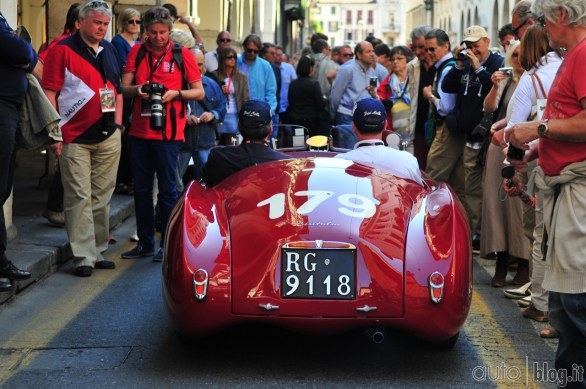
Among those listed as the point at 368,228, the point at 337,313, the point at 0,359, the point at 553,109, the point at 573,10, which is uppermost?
the point at 573,10

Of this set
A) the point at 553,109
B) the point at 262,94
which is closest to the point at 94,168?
the point at 553,109

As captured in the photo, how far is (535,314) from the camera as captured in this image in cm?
705

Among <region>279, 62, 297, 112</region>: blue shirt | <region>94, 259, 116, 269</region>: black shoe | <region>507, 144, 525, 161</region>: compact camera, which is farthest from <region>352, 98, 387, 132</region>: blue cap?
<region>279, 62, 297, 112</region>: blue shirt

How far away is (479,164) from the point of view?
9930 millimetres

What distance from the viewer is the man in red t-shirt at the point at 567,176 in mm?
4996

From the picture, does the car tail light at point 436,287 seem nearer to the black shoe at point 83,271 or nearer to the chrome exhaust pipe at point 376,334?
the chrome exhaust pipe at point 376,334

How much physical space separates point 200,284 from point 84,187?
11.1 feet

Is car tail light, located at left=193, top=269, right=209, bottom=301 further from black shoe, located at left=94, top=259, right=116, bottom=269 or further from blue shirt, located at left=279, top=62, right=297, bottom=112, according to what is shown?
→ blue shirt, located at left=279, top=62, right=297, bottom=112

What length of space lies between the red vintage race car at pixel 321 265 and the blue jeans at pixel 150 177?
315 centimetres

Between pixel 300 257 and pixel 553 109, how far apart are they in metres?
1.45

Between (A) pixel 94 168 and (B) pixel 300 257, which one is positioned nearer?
(B) pixel 300 257

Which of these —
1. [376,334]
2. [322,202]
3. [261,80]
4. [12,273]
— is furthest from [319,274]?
[261,80]

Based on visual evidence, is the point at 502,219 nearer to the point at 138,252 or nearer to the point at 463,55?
the point at 463,55

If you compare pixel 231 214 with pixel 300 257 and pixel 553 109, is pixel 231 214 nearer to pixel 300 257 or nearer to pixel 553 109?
pixel 300 257
